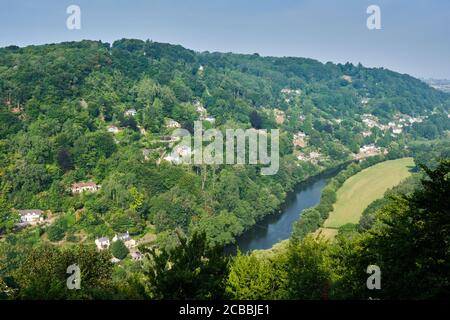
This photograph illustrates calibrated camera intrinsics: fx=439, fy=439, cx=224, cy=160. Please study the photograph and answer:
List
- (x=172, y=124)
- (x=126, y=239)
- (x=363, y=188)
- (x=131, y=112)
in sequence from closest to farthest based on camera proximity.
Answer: (x=126, y=239) → (x=363, y=188) → (x=131, y=112) → (x=172, y=124)

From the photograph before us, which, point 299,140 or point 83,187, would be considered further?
point 299,140

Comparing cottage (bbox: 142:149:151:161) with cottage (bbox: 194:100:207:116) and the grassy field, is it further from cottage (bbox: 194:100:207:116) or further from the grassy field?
Answer: cottage (bbox: 194:100:207:116)

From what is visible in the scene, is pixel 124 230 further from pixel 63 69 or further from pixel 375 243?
pixel 63 69

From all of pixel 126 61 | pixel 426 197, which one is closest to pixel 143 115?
pixel 126 61

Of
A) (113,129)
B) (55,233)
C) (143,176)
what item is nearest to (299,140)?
(113,129)

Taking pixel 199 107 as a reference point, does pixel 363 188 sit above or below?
below

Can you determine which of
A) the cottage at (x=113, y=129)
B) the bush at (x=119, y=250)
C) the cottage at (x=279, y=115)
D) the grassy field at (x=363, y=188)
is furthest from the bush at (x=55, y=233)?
the cottage at (x=279, y=115)

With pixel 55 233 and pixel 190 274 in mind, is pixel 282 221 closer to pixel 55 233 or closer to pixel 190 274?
pixel 55 233

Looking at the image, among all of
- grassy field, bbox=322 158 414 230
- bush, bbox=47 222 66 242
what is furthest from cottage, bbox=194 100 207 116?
bush, bbox=47 222 66 242

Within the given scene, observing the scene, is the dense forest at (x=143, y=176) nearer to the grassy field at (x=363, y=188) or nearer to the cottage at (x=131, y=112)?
the cottage at (x=131, y=112)
